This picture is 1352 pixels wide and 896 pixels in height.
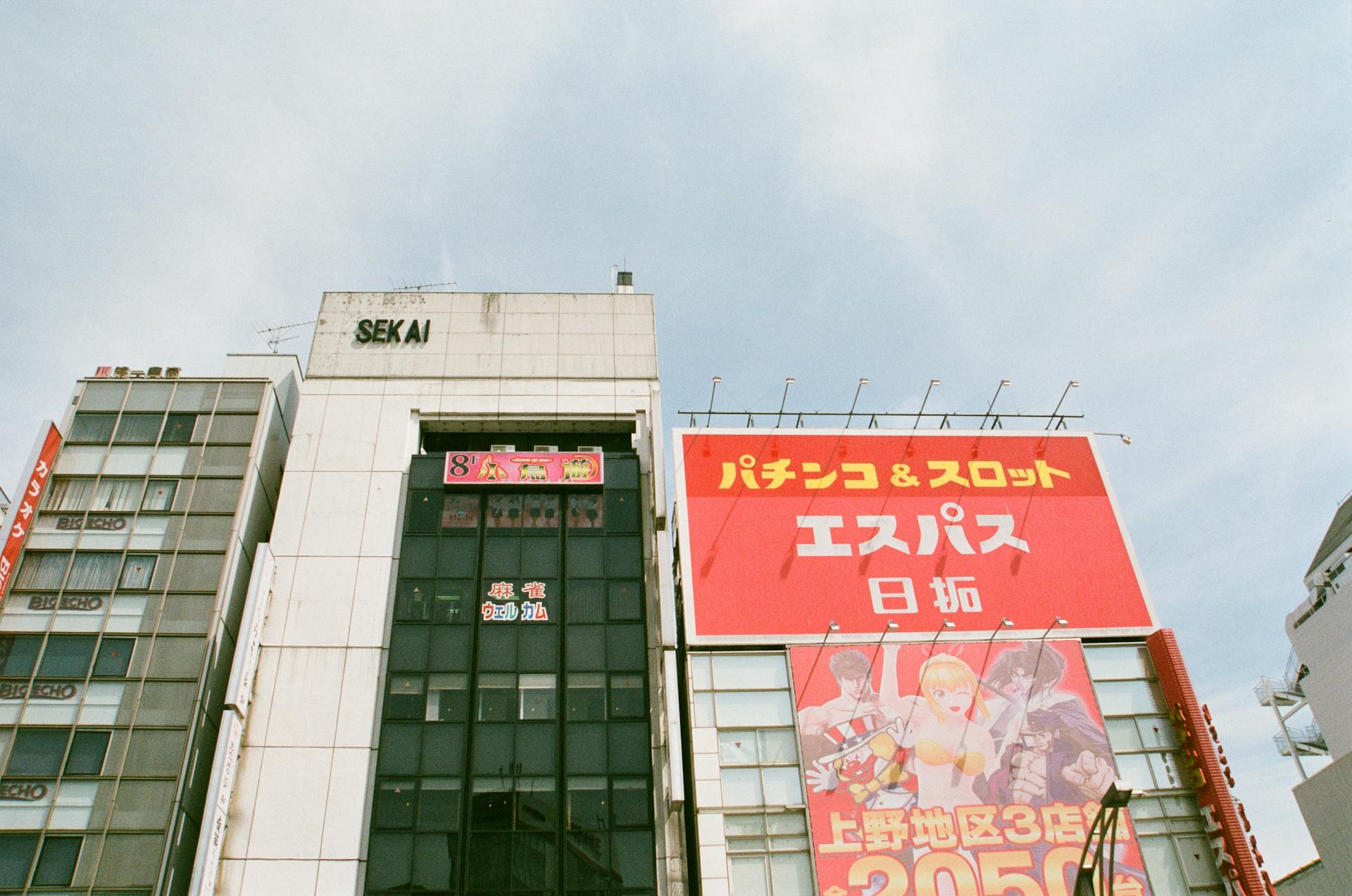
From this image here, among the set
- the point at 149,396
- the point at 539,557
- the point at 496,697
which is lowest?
the point at 496,697

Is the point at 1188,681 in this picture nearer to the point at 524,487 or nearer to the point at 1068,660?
the point at 1068,660

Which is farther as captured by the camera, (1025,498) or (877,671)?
(1025,498)

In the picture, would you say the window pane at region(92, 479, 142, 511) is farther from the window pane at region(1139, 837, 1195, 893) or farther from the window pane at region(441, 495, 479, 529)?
the window pane at region(1139, 837, 1195, 893)

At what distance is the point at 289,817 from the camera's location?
119ft

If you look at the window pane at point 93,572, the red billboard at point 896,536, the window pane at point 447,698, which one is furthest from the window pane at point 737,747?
the window pane at point 93,572

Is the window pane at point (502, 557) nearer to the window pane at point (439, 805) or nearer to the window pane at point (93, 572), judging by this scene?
the window pane at point (439, 805)

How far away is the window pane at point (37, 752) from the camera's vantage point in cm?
3650

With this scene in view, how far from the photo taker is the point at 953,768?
128ft

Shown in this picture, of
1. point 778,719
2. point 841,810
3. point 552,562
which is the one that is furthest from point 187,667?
point 841,810

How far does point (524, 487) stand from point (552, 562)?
4.18 m

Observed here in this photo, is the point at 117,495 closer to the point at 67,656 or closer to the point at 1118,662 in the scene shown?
the point at 67,656

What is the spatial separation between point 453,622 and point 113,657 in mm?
13794

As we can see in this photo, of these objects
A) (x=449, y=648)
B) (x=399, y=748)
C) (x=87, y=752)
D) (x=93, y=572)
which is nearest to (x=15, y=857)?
(x=87, y=752)

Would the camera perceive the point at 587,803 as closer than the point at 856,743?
Yes
